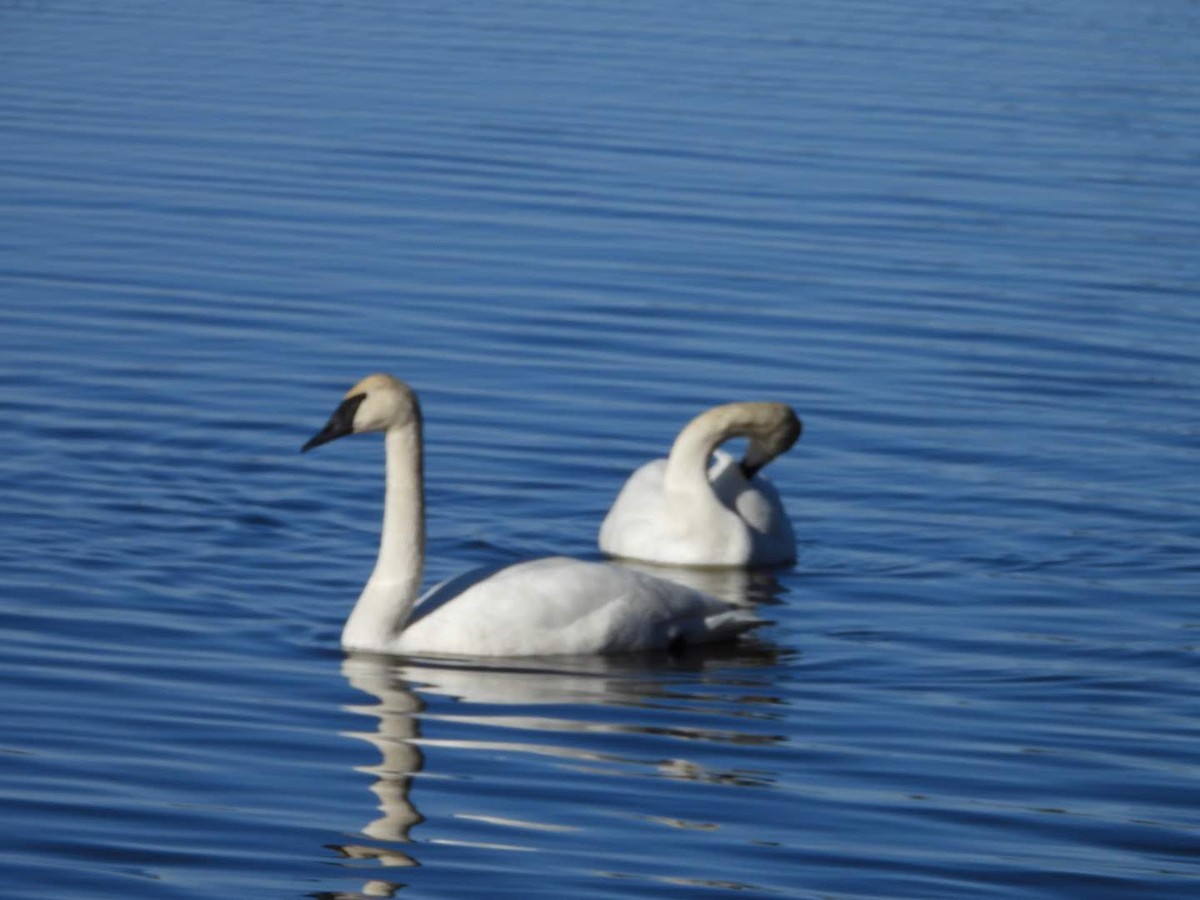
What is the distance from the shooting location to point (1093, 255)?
727 inches

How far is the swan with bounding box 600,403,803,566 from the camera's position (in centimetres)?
1143

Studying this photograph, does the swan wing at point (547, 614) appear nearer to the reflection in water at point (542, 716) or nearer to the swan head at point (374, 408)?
the reflection in water at point (542, 716)

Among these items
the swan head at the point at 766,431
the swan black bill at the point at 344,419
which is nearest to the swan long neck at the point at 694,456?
the swan head at the point at 766,431

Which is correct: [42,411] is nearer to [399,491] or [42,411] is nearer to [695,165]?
[399,491]

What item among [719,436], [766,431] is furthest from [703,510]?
[766,431]

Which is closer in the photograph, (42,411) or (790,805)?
(790,805)

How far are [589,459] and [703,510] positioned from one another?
52.0 inches

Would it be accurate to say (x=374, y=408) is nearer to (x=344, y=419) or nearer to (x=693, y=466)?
(x=344, y=419)

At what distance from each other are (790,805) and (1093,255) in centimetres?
1146

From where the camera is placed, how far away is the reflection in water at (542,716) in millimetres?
7452

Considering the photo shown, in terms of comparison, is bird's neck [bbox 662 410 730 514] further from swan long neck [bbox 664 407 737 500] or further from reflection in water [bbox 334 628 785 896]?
reflection in water [bbox 334 628 785 896]

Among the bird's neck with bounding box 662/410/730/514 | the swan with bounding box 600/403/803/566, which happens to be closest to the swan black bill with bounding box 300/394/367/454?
the swan with bounding box 600/403/803/566

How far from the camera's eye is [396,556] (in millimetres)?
9547

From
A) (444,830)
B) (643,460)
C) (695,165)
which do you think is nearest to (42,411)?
(643,460)
